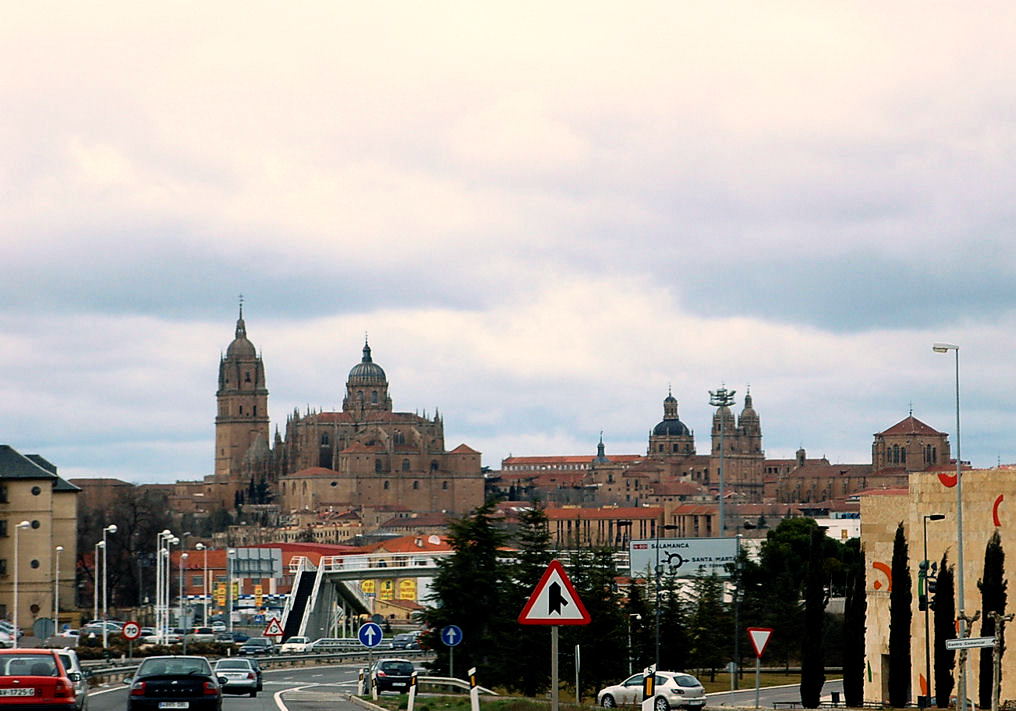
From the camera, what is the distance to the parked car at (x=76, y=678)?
2534 centimetres

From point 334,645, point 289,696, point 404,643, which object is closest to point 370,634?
point 289,696

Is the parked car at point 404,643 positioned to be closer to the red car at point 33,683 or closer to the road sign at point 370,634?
the road sign at point 370,634

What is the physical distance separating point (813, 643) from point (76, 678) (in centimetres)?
2510

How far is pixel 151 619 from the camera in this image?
130m

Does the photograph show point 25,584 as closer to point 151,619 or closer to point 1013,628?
point 151,619

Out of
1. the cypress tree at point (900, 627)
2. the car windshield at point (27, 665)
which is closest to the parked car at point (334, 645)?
the cypress tree at point (900, 627)

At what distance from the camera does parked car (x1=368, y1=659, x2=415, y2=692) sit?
47.3 metres

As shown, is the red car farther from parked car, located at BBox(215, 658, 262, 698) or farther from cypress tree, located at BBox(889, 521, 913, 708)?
cypress tree, located at BBox(889, 521, 913, 708)

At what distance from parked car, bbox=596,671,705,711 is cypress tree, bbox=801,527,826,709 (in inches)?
177

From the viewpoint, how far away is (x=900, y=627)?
45.3 meters

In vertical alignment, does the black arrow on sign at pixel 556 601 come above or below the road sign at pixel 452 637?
above

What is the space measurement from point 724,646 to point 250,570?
3574cm

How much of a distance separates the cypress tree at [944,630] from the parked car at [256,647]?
140ft

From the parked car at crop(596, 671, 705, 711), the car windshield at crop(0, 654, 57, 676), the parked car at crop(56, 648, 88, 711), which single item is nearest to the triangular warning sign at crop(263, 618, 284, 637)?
the parked car at crop(596, 671, 705, 711)
